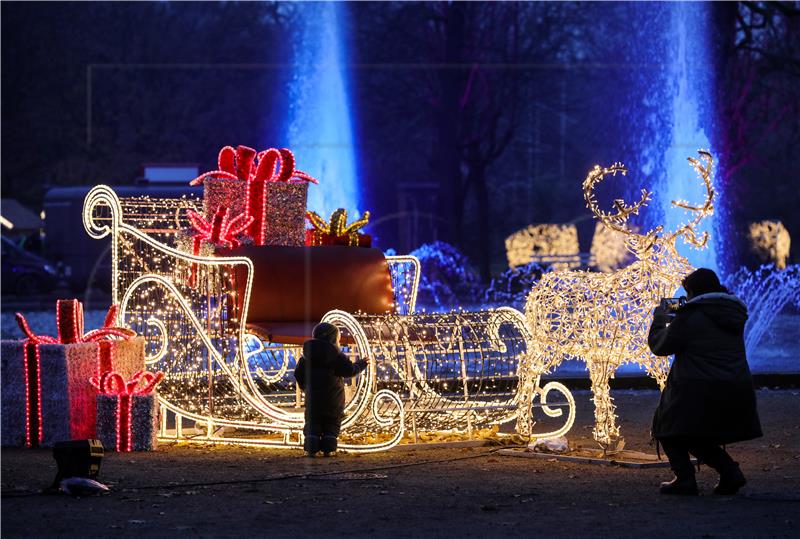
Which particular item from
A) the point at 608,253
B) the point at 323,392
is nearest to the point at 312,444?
the point at 323,392

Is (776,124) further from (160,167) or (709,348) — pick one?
(709,348)

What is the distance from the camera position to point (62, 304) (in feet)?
34.9

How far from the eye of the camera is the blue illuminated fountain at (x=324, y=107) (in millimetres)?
38344

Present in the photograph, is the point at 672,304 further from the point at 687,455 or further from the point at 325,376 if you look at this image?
the point at 325,376

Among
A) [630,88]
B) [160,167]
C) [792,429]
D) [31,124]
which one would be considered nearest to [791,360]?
[792,429]

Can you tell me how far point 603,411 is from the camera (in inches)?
391

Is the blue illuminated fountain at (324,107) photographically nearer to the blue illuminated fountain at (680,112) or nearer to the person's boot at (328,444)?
the blue illuminated fountain at (680,112)

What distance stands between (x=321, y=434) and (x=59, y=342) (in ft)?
6.77

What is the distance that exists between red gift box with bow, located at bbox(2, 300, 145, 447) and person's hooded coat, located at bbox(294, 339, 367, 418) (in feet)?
5.17

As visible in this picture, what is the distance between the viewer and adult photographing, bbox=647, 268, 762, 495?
8281 mm

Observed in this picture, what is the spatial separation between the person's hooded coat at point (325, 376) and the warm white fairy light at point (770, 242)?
2299 cm

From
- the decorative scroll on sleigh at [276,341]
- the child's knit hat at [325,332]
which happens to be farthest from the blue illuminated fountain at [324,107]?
the child's knit hat at [325,332]

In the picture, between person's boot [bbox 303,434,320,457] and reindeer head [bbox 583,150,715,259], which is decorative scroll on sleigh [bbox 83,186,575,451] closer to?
person's boot [bbox 303,434,320,457]

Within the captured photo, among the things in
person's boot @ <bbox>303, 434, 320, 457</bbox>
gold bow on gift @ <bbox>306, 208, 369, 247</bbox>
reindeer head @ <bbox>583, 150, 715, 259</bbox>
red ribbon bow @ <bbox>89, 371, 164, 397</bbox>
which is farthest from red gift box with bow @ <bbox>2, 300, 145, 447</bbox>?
reindeer head @ <bbox>583, 150, 715, 259</bbox>
